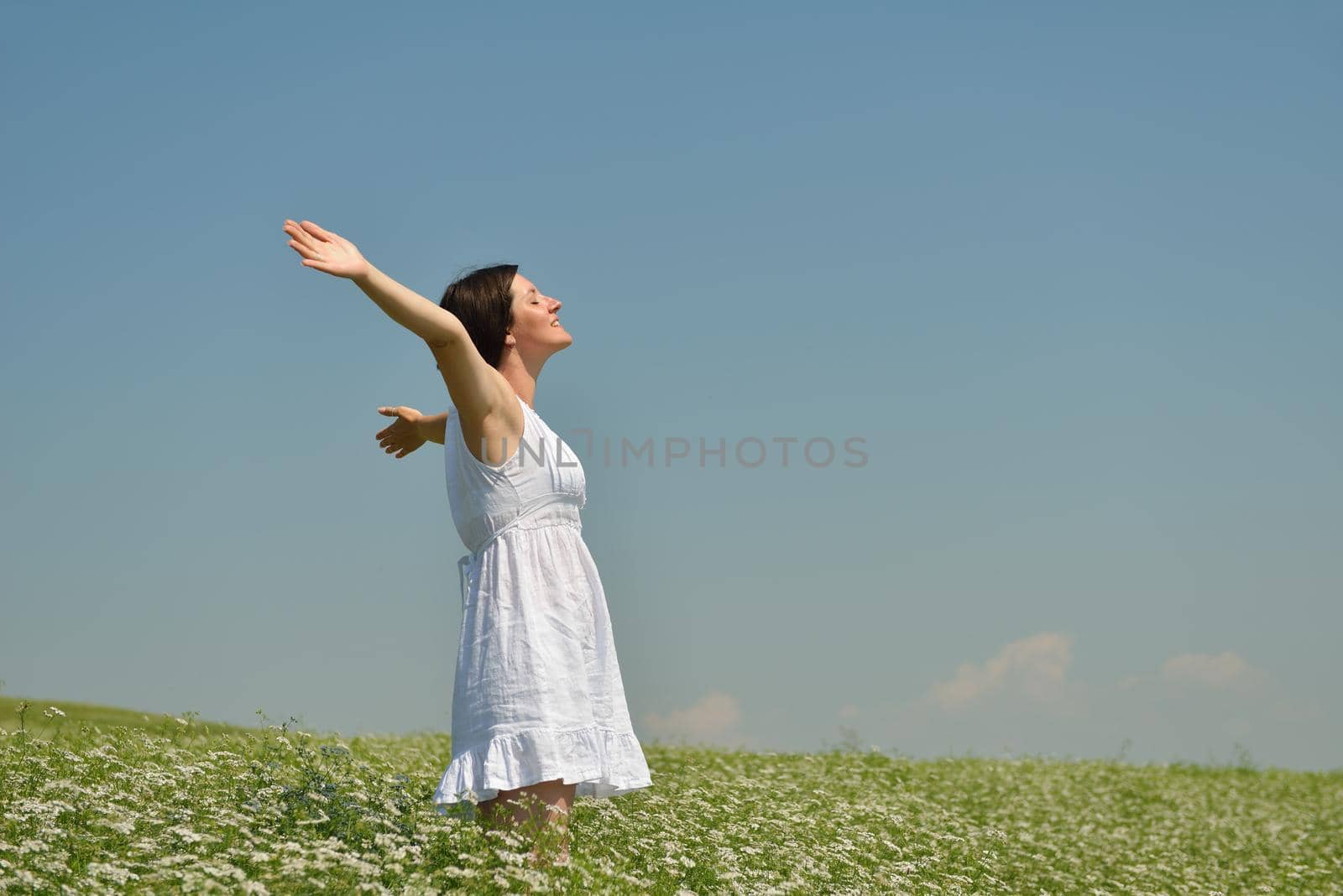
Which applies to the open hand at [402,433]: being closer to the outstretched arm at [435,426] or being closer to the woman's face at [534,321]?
the outstretched arm at [435,426]

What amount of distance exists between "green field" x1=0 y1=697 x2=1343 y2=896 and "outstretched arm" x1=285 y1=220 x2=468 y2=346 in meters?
2.17

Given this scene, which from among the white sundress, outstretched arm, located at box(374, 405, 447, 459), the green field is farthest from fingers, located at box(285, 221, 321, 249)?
the green field

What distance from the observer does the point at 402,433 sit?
712cm

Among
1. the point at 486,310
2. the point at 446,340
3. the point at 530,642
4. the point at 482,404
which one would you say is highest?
the point at 486,310

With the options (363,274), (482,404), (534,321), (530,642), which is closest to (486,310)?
(534,321)

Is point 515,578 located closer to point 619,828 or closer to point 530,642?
point 530,642

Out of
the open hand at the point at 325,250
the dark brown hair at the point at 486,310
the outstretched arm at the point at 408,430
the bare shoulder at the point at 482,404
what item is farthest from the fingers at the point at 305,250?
the outstretched arm at the point at 408,430

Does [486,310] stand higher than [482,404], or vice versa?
[486,310]

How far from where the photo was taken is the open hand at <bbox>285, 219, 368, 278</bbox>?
491 centimetres

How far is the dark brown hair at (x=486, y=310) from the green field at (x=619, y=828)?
2.24m

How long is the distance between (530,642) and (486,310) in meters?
1.66

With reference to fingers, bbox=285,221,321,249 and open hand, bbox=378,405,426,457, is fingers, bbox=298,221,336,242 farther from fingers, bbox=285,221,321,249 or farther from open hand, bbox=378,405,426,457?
open hand, bbox=378,405,426,457

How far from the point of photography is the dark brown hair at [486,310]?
5930 mm

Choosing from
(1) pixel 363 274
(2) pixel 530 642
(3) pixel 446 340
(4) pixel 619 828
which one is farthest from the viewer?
(4) pixel 619 828
